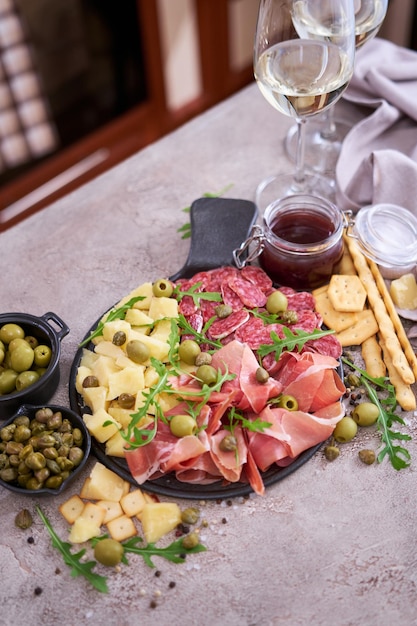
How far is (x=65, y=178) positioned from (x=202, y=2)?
0.93 m

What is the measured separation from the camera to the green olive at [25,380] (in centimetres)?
123

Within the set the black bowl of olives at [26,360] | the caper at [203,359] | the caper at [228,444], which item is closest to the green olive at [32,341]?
the black bowl of olives at [26,360]

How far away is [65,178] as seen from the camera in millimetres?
2826

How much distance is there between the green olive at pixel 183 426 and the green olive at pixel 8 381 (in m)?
0.32

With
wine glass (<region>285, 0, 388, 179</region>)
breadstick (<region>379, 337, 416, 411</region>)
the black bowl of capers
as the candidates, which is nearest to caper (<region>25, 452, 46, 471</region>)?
the black bowl of capers

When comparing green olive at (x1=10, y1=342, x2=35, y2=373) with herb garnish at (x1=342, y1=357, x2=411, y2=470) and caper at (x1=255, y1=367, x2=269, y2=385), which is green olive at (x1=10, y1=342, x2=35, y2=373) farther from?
herb garnish at (x1=342, y1=357, x2=411, y2=470)

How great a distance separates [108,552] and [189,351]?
15.0 inches

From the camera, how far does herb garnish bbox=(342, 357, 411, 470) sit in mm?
1202

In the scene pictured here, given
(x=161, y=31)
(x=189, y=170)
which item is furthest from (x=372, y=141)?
(x=161, y=31)

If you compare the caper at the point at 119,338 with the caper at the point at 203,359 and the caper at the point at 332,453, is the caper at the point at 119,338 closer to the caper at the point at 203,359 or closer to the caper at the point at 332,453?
the caper at the point at 203,359

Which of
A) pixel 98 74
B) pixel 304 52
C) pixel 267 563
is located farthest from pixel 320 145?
pixel 98 74

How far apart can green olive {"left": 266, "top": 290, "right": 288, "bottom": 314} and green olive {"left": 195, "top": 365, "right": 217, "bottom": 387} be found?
21 centimetres

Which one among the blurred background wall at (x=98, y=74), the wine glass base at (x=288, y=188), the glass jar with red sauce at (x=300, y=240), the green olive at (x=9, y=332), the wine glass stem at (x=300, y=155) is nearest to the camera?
the green olive at (x=9, y=332)

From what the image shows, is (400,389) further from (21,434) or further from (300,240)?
(21,434)
